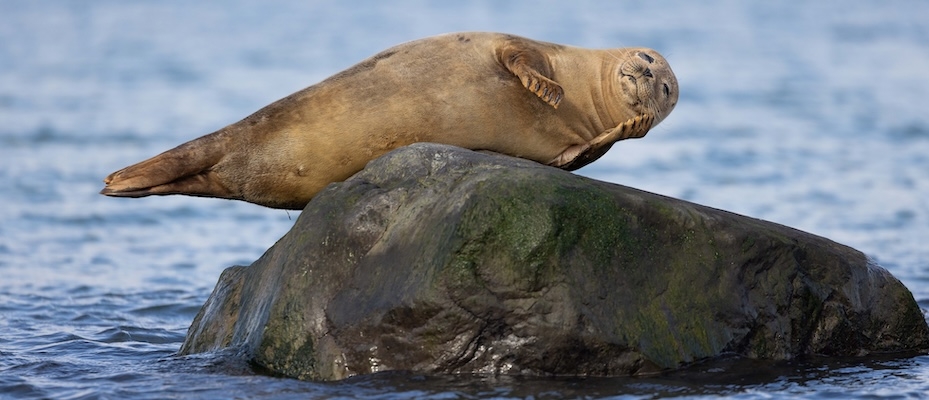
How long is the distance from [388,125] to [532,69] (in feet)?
2.43

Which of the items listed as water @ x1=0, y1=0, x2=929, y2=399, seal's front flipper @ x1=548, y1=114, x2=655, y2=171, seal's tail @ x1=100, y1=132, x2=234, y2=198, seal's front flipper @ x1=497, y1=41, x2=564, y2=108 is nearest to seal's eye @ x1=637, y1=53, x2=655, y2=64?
seal's front flipper @ x1=548, y1=114, x2=655, y2=171

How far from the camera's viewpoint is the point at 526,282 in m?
4.79

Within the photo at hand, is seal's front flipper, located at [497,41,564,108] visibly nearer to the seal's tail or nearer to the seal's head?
the seal's head

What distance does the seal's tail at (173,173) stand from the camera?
219 inches

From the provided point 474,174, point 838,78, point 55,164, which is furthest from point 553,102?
point 838,78

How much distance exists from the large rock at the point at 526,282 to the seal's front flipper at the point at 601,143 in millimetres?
695

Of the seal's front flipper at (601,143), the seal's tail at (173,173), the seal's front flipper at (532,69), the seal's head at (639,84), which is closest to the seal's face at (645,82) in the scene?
the seal's head at (639,84)

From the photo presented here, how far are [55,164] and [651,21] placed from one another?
A: 54.3ft

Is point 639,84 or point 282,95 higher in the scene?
point 282,95

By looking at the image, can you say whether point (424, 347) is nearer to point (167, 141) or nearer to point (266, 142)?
point (266, 142)

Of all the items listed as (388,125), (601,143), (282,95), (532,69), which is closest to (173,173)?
(388,125)

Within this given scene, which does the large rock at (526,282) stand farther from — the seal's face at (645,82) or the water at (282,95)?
the seal's face at (645,82)

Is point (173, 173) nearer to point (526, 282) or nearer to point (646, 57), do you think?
point (526, 282)

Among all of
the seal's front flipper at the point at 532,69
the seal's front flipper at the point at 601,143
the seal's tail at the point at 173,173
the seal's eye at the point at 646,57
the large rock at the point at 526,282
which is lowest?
the large rock at the point at 526,282
